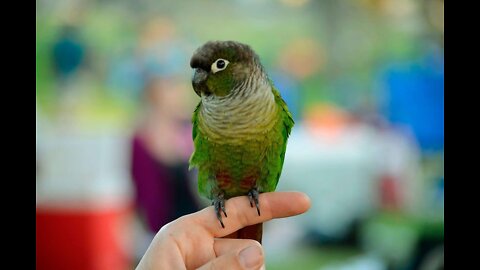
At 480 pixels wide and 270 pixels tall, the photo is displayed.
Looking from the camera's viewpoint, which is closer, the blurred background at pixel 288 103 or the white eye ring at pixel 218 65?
the white eye ring at pixel 218 65

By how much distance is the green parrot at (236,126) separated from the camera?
78 cm

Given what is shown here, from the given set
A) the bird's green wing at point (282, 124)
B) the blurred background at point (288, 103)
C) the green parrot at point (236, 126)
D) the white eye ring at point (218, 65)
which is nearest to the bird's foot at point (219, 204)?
the green parrot at point (236, 126)

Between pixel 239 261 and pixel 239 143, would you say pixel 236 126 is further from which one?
pixel 239 261

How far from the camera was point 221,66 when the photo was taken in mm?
775

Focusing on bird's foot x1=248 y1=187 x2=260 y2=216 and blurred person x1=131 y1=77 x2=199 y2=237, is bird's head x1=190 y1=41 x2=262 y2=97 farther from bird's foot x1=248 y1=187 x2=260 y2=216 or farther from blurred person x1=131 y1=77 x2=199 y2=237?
blurred person x1=131 y1=77 x2=199 y2=237

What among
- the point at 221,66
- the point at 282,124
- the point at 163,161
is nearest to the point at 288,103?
the point at 163,161

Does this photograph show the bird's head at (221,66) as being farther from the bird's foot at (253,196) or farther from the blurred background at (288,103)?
the blurred background at (288,103)

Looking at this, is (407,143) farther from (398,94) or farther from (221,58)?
(221,58)

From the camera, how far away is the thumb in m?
0.65


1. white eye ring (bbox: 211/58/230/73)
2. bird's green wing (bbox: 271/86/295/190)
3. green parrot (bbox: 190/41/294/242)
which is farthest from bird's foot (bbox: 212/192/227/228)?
white eye ring (bbox: 211/58/230/73)

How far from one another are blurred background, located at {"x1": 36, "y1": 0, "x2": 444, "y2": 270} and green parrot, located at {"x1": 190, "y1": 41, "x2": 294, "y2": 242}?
1.94 feet

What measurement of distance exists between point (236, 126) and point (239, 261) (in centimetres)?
25

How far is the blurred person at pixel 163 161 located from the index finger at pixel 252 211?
2.16 ft
